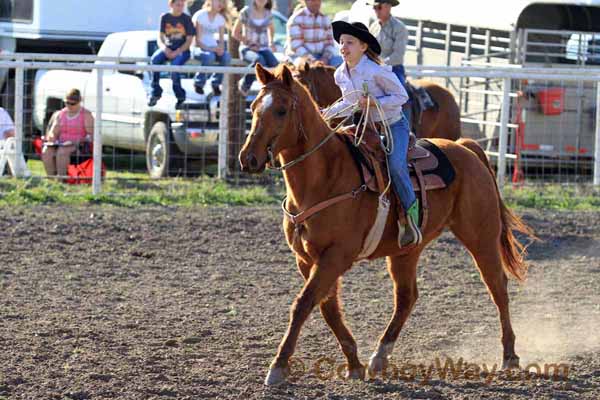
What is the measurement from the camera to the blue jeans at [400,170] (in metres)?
6.39

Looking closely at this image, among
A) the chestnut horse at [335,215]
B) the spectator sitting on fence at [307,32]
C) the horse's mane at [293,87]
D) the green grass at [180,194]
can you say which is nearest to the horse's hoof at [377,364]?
the chestnut horse at [335,215]

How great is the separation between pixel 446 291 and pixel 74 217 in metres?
4.32

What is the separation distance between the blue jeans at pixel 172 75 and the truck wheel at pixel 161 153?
52cm

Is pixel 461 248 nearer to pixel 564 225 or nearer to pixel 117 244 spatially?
pixel 564 225

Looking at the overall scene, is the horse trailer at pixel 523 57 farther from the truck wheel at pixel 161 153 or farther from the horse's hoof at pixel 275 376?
the horse's hoof at pixel 275 376

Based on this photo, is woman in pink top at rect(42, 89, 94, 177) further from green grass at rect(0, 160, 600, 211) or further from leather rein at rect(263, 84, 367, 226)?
leather rein at rect(263, 84, 367, 226)

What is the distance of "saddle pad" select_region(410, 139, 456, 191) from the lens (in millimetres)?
6656

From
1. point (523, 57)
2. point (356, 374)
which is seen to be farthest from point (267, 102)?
point (523, 57)

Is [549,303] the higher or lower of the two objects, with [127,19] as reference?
lower

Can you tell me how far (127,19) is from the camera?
57.7 ft

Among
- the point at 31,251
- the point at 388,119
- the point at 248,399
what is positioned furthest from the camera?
the point at 31,251

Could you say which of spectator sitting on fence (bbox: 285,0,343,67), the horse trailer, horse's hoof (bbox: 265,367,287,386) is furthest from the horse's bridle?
the horse trailer

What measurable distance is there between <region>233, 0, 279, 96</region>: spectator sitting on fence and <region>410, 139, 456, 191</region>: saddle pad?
6.99 metres

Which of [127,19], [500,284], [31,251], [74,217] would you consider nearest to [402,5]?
[127,19]
